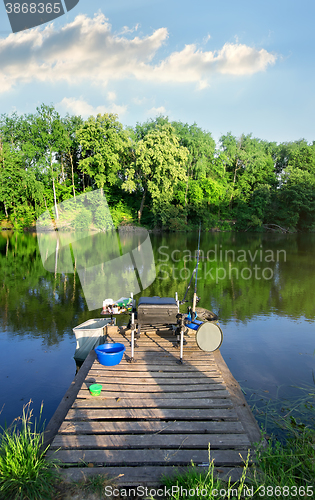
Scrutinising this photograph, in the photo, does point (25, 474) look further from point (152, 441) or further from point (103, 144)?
point (103, 144)

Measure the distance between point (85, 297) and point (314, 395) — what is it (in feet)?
30.7

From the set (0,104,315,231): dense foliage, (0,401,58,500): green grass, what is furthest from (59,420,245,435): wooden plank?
(0,104,315,231): dense foliage

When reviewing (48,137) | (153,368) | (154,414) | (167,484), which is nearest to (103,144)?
(48,137)

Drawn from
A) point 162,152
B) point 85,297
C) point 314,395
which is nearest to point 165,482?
point 314,395

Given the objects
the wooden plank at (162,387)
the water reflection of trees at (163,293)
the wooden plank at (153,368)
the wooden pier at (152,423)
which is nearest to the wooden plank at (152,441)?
the wooden pier at (152,423)

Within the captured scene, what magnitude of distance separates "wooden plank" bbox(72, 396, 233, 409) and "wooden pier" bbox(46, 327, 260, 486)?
0.01 m

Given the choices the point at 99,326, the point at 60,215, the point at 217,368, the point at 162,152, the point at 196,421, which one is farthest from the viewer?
the point at 60,215

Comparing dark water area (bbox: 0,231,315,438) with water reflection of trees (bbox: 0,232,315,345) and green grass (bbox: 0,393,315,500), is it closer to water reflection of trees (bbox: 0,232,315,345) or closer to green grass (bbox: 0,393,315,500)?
water reflection of trees (bbox: 0,232,315,345)

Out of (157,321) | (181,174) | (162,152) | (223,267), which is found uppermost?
(162,152)

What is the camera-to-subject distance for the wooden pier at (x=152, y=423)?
3.16 meters

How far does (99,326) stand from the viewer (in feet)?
24.7

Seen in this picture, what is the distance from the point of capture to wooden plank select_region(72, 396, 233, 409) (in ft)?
13.7

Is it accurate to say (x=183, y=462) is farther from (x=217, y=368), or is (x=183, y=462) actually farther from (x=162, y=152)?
(x=162, y=152)

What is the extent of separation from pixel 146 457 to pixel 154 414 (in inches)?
30.3
